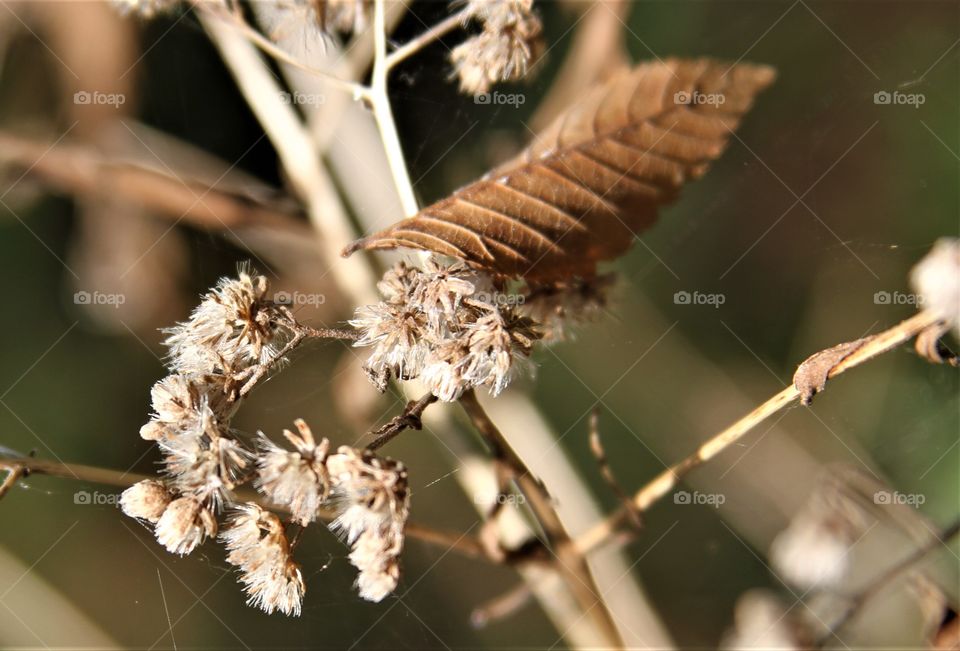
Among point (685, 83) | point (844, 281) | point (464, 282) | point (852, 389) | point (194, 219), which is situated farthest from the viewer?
point (194, 219)

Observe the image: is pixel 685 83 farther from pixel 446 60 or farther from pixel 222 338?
pixel 222 338

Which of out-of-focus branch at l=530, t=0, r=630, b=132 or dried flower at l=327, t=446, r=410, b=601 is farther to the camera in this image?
out-of-focus branch at l=530, t=0, r=630, b=132

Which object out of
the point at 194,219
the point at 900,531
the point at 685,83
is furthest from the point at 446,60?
the point at 900,531

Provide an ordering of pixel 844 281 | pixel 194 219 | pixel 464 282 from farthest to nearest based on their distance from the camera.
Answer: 1. pixel 194 219
2. pixel 844 281
3. pixel 464 282
